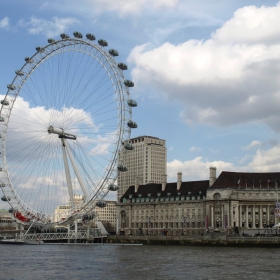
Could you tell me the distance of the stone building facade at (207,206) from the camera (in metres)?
123

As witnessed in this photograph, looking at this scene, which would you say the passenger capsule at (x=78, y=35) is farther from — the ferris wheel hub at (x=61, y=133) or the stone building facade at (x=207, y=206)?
the stone building facade at (x=207, y=206)

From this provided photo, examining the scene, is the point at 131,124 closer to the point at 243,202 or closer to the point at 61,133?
the point at 61,133

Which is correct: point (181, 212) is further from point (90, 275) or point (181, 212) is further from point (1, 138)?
point (90, 275)

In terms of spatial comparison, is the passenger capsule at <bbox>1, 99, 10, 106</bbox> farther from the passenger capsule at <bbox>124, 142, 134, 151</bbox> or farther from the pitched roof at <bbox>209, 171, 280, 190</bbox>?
the pitched roof at <bbox>209, 171, 280, 190</bbox>

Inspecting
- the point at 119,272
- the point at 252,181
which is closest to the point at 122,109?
the point at 119,272

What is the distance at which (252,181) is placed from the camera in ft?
413

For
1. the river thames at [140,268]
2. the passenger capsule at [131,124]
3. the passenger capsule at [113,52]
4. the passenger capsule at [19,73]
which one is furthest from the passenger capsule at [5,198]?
the river thames at [140,268]

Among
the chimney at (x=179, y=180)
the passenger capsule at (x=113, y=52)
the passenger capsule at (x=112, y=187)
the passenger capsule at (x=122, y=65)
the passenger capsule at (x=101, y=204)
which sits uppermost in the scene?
the passenger capsule at (x=113, y=52)

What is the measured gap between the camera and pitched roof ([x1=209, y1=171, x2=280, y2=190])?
12444 cm

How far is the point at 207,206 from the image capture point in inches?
4943

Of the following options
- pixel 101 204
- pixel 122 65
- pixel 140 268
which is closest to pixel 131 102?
pixel 122 65

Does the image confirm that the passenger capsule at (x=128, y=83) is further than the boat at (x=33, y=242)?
No

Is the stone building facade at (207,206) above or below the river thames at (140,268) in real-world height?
above

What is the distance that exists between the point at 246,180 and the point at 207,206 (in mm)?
10509
